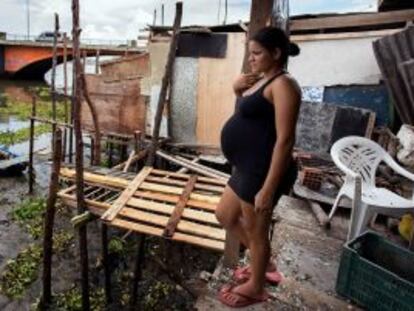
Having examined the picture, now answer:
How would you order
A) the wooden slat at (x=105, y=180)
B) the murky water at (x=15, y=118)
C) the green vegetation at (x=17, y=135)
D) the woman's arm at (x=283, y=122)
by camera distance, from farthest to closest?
the green vegetation at (x=17, y=135), the murky water at (x=15, y=118), the wooden slat at (x=105, y=180), the woman's arm at (x=283, y=122)

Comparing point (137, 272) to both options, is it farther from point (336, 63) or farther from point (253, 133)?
point (336, 63)

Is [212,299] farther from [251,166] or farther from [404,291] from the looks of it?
[404,291]

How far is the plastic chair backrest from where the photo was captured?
17.6ft

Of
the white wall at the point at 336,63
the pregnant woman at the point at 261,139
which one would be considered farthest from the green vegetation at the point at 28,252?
the white wall at the point at 336,63

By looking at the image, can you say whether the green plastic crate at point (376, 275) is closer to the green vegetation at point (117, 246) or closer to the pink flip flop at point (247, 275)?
the pink flip flop at point (247, 275)

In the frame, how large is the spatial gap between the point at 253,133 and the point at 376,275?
171 cm

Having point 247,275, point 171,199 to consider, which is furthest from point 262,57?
point 171,199

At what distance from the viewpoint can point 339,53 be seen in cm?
828

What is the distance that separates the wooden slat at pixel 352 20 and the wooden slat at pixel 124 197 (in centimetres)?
522

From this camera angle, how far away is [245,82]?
3033 millimetres

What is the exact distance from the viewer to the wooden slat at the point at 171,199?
454cm

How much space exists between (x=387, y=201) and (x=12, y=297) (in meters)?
5.13

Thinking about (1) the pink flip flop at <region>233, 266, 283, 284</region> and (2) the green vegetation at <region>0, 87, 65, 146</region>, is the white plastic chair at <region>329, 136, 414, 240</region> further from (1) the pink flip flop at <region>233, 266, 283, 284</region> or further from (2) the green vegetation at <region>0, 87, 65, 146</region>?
(2) the green vegetation at <region>0, 87, 65, 146</region>

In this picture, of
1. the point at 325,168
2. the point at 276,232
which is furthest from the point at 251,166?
the point at 325,168
